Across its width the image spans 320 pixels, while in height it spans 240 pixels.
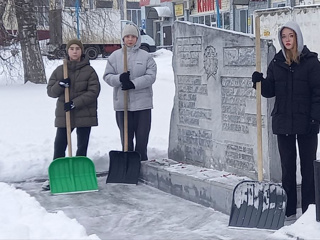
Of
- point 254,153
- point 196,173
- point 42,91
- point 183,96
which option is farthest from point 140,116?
point 42,91

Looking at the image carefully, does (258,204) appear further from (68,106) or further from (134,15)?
(134,15)

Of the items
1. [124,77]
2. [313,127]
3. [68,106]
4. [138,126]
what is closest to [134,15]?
[138,126]

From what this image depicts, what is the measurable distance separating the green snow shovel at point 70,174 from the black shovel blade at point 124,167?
0.34m

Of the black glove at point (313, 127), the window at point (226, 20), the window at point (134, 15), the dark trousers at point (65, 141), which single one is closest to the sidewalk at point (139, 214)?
the dark trousers at point (65, 141)

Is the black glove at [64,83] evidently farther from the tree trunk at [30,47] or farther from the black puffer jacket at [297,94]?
the tree trunk at [30,47]

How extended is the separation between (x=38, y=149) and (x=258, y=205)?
3.88 metres

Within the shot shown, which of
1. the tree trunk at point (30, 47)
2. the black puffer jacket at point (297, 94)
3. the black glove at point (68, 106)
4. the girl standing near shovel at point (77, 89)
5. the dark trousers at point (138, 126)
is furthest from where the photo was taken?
the tree trunk at point (30, 47)

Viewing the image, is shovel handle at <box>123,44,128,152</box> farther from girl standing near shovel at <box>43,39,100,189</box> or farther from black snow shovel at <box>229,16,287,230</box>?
black snow shovel at <box>229,16,287,230</box>

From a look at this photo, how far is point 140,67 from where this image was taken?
756cm

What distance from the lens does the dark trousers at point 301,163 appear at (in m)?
5.66

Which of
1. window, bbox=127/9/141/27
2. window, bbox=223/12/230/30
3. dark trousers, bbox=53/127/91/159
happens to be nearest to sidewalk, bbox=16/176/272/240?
dark trousers, bbox=53/127/91/159

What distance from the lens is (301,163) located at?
5730 millimetres

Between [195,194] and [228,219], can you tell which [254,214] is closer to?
[228,219]

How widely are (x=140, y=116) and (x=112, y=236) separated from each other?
7.65ft
